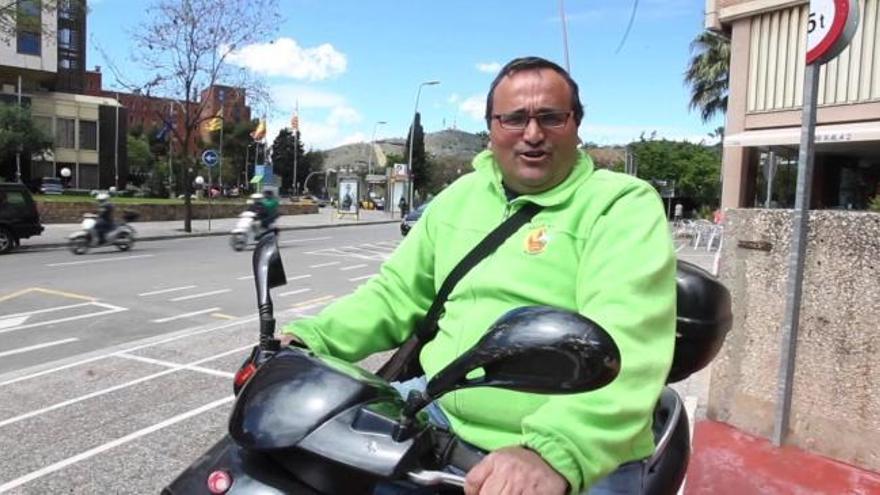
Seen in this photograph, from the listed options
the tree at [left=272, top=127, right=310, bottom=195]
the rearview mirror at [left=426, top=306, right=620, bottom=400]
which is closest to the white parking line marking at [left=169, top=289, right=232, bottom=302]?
the rearview mirror at [left=426, top=306, right=620, bottom=400]

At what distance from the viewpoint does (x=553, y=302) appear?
1.79 meters

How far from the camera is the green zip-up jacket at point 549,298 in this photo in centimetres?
A: 148

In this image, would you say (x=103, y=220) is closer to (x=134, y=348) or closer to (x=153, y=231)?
(x=153, y=231)

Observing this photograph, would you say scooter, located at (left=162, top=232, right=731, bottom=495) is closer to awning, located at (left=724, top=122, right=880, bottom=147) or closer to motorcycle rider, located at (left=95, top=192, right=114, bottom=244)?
awning, located at (left=724, top=122, right=880, bottom=147)

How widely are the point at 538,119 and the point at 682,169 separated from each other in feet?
183

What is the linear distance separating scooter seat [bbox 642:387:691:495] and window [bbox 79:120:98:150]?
6429cm

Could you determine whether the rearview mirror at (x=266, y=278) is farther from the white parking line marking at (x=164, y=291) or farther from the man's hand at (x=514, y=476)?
the white parking line marking at (x=164, y=291)

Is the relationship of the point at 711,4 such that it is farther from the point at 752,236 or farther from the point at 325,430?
the point at 325,430

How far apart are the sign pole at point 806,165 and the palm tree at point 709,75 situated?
28.6 metres

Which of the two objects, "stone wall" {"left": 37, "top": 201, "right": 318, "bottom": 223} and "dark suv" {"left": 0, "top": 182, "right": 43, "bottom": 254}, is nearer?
"dark suv" {"left": 0, "top": 182, "right": 43, "bottom": 254}

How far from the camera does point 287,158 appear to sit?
362 feet

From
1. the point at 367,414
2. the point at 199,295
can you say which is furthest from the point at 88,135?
the point at 367,414

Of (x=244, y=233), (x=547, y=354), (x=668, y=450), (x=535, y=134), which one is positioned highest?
(x=535, y=134)

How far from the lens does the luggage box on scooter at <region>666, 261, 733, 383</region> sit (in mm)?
2316
